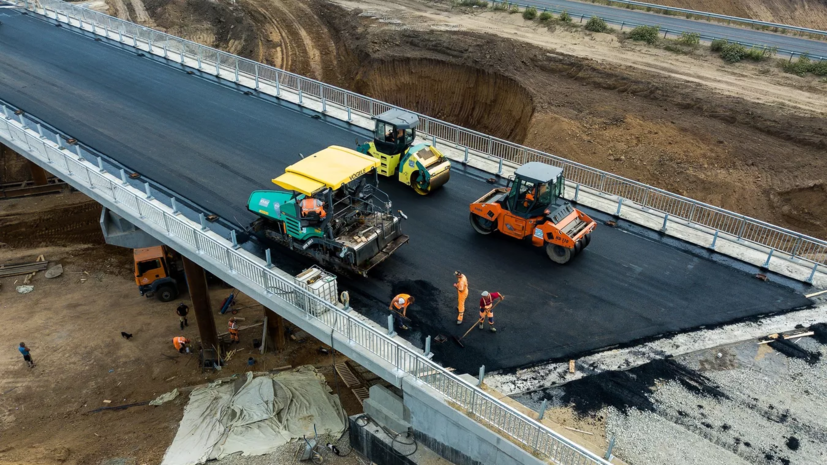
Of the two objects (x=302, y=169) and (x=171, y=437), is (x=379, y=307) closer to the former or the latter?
(x=302, y=169)

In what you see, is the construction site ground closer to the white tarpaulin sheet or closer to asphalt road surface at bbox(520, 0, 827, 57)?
the white tarpaulin sheet

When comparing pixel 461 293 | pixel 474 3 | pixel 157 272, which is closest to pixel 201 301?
pixel 157 272

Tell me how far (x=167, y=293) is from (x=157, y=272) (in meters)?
1.02

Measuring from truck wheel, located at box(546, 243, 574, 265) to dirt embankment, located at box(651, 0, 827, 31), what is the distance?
44586 mm

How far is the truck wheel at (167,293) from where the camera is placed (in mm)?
23359

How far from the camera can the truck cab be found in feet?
74.4

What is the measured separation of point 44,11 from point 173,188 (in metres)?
28.5

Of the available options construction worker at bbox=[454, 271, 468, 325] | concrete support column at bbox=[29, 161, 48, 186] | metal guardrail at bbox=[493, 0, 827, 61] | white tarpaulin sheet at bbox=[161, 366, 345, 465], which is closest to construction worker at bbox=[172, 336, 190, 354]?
white tarpaulin sheet at bbox=[161, 366, 345, 465]

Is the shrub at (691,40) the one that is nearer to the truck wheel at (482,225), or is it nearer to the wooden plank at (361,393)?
the truck wheel at (482,225)

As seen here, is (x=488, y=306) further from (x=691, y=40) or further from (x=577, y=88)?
(x=691, y=40)

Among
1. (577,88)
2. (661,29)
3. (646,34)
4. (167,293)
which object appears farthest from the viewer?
(661,29)

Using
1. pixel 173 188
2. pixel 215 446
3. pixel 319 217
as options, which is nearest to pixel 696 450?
pixel 319 217

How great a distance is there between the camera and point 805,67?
108 feet

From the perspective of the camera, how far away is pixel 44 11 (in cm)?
3722
